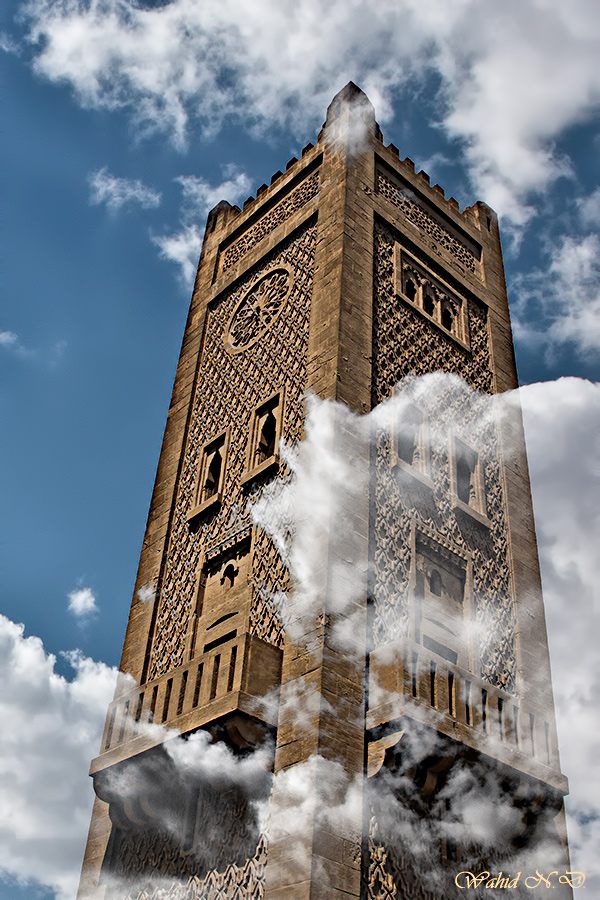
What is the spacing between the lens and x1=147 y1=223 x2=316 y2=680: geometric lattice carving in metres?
11.7

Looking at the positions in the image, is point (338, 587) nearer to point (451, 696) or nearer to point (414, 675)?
point (414, 675)

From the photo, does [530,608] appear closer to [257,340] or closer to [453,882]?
[453,882]

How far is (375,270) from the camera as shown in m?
13.7

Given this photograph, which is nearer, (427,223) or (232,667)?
(232,667)

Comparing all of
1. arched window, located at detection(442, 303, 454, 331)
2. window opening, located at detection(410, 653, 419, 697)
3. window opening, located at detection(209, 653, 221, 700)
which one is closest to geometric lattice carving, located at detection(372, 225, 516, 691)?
arched window, located at detection(442, 303, 454, 331)

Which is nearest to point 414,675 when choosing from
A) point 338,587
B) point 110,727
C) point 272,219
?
point 338,587

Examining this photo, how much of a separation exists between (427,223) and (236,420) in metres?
5.19

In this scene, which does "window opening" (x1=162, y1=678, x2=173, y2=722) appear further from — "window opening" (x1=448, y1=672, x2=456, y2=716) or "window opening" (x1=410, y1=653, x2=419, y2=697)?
"window opening" (x1=448, y1=672, x2=456, y2=716)

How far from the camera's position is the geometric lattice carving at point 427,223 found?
15297mm

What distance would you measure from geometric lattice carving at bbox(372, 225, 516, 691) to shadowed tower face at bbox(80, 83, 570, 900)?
41 millimetres

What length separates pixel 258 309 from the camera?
14.4m

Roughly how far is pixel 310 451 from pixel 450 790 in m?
4.00

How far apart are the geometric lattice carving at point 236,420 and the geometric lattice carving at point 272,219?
2.56 feet

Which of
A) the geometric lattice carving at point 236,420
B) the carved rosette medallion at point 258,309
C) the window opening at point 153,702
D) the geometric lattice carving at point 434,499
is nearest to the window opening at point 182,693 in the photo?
the window opening at point 153,702
